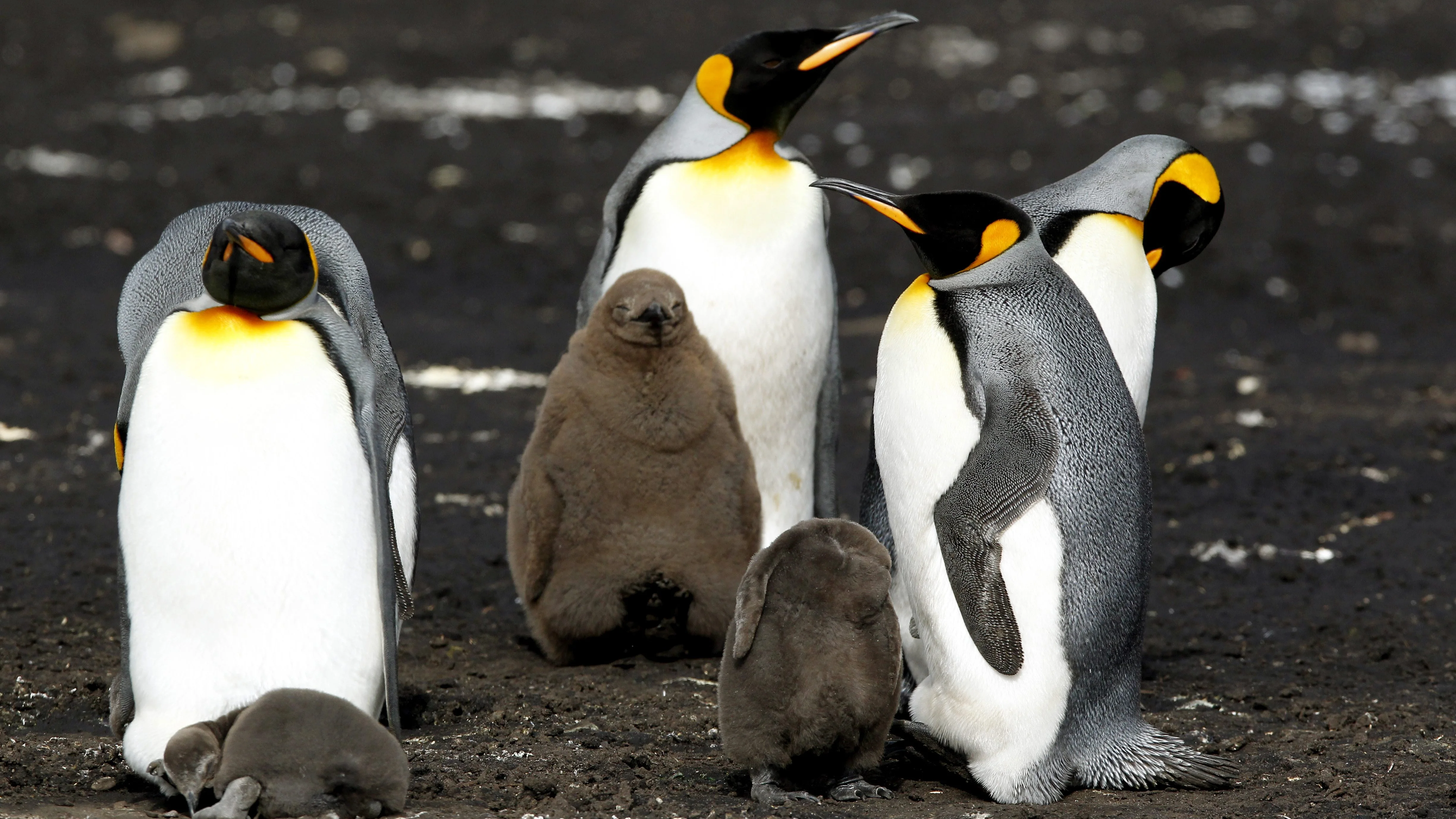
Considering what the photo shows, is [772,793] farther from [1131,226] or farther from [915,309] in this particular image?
[1131,226]

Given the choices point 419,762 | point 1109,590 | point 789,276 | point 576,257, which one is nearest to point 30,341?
point 576,257

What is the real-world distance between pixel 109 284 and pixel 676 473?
706 centimetres

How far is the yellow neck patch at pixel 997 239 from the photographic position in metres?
3.95

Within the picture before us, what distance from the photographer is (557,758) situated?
3.72m

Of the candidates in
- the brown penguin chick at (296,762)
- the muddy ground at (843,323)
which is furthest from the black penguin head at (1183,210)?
the brown penguin chick at (296,762)

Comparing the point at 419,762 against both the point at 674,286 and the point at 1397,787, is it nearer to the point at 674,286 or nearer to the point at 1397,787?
the point at 674,286

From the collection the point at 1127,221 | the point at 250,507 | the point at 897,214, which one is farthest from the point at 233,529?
the point at 1127,221

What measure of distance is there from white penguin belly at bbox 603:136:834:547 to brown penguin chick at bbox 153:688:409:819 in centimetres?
215

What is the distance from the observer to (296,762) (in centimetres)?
317

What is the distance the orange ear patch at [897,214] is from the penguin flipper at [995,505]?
0.48m

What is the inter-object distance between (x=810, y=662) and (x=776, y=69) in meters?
2.45

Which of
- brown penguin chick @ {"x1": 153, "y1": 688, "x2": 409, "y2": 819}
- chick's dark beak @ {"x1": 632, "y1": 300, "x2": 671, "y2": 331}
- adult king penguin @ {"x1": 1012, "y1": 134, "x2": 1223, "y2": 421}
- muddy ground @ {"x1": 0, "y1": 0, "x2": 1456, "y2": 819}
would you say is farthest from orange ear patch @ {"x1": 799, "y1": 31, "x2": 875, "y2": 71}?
brown penguin chick @ {"x1": 153, "y1": 688, "x2": 409, "y2": 819}

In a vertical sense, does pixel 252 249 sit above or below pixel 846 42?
below

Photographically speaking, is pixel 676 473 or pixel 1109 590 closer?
pixel 1109 590
